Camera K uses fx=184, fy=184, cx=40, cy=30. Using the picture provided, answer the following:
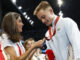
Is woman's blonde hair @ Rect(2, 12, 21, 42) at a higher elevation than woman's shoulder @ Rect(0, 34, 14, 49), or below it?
higher

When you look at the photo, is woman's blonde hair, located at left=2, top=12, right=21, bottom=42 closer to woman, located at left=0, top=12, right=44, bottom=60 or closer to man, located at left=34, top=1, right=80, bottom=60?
woman, located at left=0, top=12, right=44, bottom=60

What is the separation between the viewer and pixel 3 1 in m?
9.80

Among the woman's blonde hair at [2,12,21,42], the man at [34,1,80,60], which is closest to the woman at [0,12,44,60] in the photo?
the woman's blonde hair at [2,12,21,42]

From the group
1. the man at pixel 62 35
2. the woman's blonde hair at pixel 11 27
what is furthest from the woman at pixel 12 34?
the man at pixel 62 35

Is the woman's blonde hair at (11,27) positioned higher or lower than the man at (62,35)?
higher

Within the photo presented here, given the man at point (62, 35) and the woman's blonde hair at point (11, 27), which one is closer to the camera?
the man at point (62, 35)

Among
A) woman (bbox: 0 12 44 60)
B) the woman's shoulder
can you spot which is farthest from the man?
the woman's shoulder

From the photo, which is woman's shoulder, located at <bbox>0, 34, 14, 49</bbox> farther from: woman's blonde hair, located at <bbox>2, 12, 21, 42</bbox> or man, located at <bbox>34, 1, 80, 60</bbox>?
man, located at <bbox>34, 1, 80, 60</bbox>

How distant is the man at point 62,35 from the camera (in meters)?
1.66

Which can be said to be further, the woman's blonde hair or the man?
the woman's blonde hair

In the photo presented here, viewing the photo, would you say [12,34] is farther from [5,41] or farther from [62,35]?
[62,35]

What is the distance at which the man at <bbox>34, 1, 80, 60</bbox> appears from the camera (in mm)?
1659

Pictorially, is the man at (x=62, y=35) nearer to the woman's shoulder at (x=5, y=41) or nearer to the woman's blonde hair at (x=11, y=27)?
the woman's blonde hair at (x=11, y=27)

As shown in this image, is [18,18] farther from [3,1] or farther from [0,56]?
[3,1]
